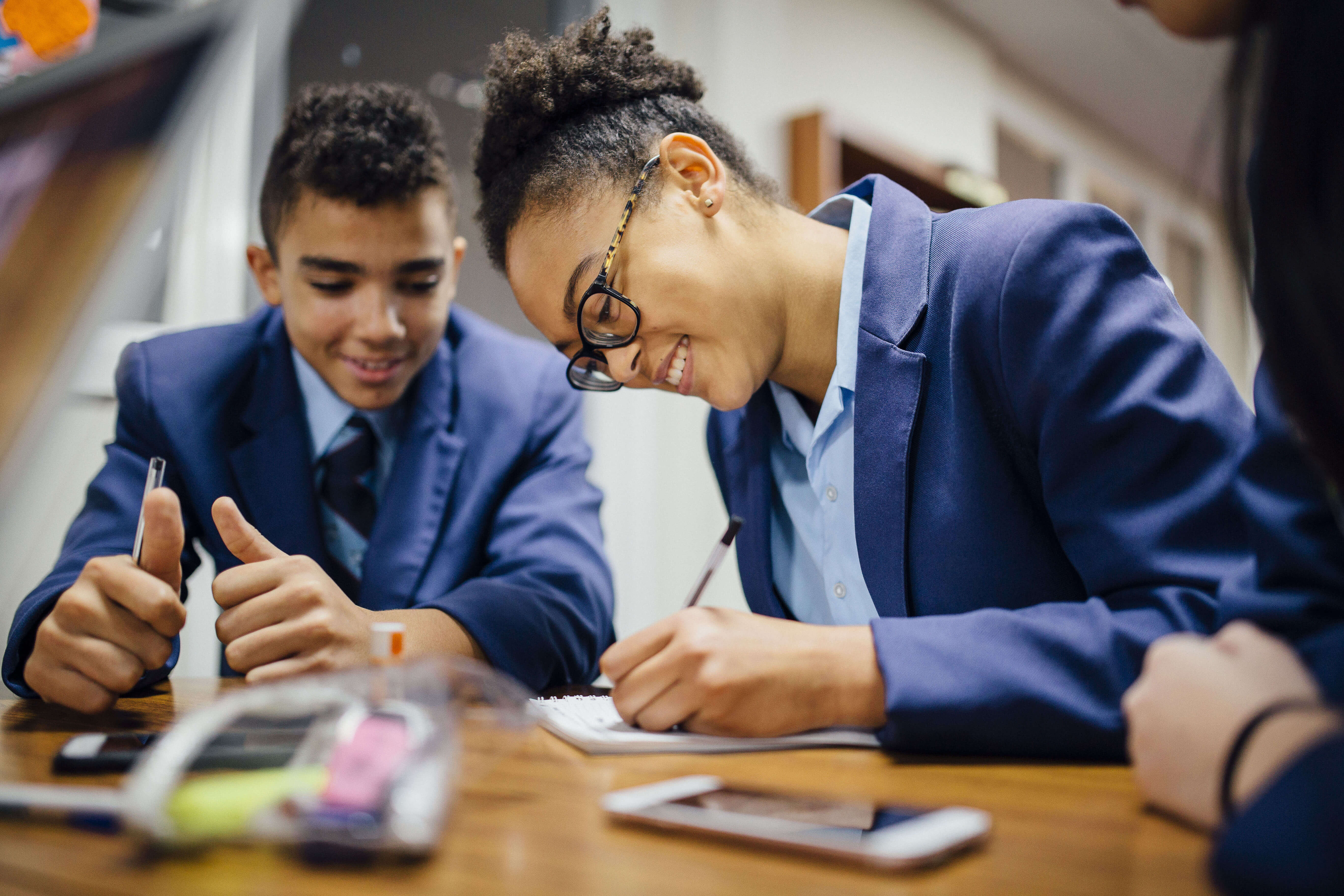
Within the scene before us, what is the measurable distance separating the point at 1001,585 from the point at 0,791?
81 centimetres

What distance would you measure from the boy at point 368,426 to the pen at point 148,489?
0.25 m

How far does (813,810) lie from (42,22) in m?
1.91

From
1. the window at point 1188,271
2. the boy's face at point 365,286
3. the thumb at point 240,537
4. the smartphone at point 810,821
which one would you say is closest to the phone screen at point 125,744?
the thumb at point 240,537

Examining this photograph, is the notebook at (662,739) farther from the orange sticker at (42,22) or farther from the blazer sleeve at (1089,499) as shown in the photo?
the orange sticker at (42,22)

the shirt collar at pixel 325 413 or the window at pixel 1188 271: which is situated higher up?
the shirt collar at pixel 325 413

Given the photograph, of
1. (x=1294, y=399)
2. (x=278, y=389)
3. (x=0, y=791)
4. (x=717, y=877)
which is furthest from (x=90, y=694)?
(x=1294, y=399)

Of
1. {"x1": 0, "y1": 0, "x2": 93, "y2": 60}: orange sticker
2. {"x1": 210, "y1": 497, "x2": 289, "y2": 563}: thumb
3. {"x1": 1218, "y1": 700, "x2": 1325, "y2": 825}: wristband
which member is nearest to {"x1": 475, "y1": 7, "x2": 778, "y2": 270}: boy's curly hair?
{"x1": 210, "y1": 497, "x2": 289, "y2": 563}: thumb

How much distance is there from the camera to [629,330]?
103 cm

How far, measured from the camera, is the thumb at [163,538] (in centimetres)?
85

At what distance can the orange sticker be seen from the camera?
1.61m

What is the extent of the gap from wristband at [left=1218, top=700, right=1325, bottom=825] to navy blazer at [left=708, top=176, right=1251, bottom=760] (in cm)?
21

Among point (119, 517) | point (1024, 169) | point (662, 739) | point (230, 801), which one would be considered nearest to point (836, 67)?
point (1024, 169)

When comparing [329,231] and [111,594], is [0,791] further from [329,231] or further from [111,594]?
[329,231]

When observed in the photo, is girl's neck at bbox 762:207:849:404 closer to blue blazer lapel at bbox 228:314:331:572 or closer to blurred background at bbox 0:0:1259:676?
blurred background at bbox 0:0:1259:676
